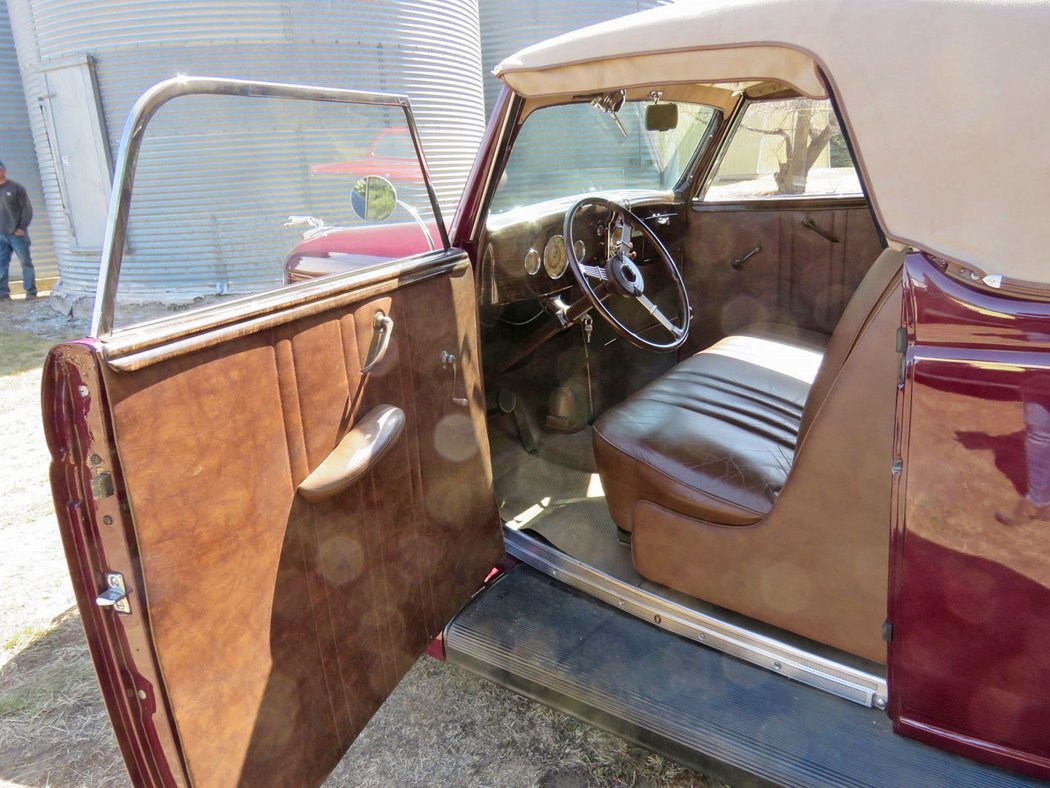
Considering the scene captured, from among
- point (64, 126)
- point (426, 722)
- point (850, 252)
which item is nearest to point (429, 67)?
point (64, 126)

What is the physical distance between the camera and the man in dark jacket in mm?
8969

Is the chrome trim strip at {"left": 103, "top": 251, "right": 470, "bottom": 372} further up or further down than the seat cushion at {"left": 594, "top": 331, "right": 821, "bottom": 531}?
further up

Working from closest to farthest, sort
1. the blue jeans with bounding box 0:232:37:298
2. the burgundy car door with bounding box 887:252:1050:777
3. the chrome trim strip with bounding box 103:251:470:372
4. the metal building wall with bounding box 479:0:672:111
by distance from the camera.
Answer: the chrome trim strip with bounding box 103:251:470:372 < the burgundy car door with bounding box 887:252:1050:777 < the blue jeans with bounding box 0:232:37:298 < the metal building wall with bounding box 479:0:672:111

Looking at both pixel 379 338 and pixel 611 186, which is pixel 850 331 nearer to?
pixel 379 338

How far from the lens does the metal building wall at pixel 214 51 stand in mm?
7500

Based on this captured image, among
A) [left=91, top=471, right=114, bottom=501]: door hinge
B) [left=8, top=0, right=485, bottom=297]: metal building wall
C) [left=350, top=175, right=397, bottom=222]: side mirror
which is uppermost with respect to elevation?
[left=8, top=0, right=485, bottom=297]: metal building wall

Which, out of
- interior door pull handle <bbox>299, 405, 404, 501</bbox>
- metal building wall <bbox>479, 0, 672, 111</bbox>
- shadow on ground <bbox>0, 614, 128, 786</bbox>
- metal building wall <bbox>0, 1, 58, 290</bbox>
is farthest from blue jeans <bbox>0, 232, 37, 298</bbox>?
interior door pull handle <bbox>299, 405, 404, 501</bbox>

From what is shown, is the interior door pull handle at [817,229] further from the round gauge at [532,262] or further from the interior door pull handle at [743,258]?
the round gauge at [532,262]

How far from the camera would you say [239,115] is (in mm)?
7512

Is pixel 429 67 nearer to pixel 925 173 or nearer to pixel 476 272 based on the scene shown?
pixel 476 272

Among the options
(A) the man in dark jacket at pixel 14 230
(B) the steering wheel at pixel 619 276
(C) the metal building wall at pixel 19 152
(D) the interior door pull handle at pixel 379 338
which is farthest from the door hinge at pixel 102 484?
(C) the metal building wall at pixel 19 152

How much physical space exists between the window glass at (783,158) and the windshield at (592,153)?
0.20 metres

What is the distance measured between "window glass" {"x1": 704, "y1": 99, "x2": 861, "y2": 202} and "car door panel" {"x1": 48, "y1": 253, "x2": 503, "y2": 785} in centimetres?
206

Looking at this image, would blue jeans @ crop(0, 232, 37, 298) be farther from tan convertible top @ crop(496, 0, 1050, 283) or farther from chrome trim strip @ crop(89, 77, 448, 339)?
tan convertible top @ crop(496, 0, 1050, 283)
